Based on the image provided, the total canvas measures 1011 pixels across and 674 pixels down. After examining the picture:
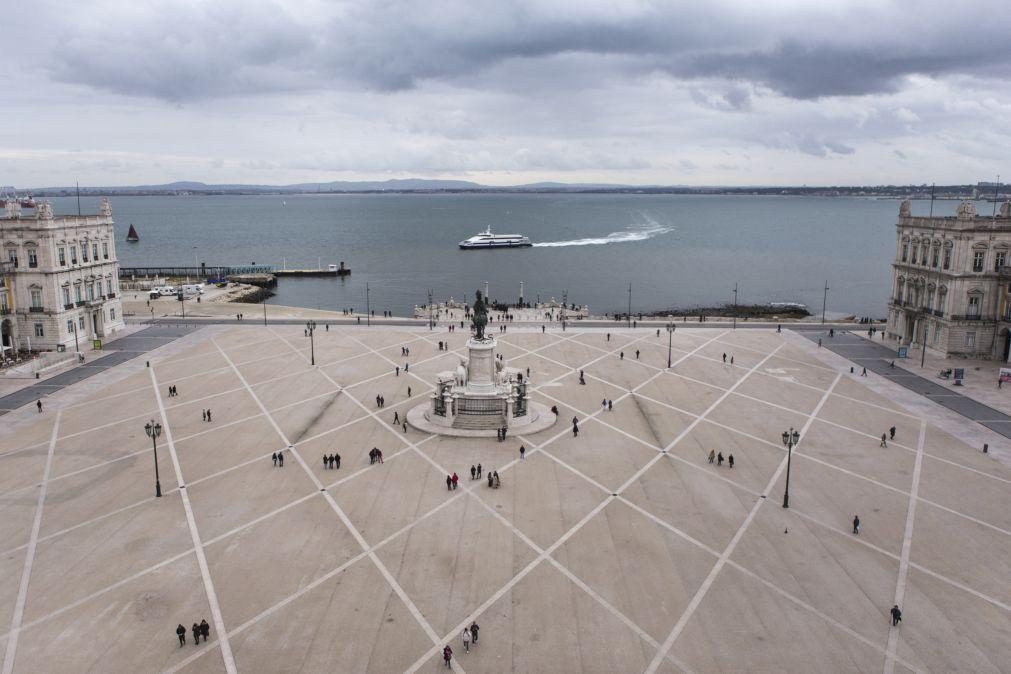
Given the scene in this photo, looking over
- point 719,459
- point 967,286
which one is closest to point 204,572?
point 719,459

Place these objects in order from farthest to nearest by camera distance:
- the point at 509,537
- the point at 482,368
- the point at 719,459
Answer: the point at 482,368 < the point at 719,459 < the point at 509,537

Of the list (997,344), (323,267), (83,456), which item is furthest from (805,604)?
(323,267)

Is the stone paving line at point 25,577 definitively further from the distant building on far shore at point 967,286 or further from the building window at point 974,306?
the building window at point 974,306

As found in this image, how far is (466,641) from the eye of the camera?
69.5ft

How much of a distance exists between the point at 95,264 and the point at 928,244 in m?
70.8

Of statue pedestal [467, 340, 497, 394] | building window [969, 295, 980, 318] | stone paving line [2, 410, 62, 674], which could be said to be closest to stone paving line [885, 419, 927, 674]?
statue pedestal [467, 340, 497, 394]

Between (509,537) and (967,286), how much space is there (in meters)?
46.6

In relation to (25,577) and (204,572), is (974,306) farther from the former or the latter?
(25,577)

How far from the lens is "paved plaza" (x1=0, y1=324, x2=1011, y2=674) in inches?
853

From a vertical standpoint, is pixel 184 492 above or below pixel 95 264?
below

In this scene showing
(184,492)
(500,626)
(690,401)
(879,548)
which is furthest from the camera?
(690,401)

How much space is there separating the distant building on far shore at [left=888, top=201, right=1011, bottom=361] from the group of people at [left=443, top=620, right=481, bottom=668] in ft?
160

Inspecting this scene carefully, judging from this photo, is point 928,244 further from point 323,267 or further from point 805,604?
point 323,267

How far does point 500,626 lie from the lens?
73.7ft
